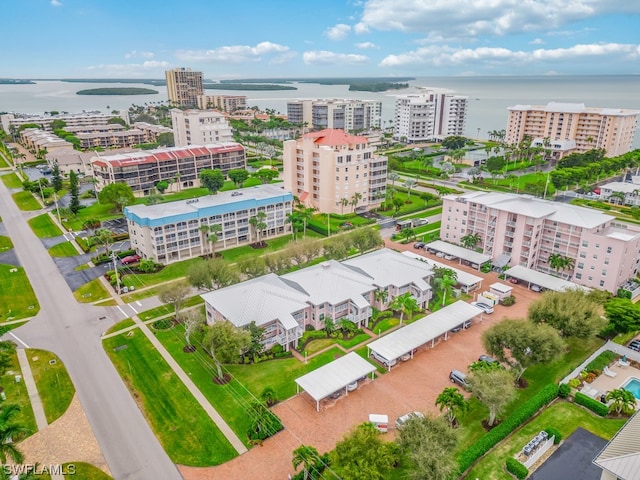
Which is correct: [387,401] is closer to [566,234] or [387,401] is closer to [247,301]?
[247,301]

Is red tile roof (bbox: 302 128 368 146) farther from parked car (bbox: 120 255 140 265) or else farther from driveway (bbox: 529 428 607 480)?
driveway (bbox: 529 428 607 480)

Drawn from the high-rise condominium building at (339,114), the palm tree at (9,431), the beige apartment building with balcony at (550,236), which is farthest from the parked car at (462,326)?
the high-rise condominium building at (339,114)

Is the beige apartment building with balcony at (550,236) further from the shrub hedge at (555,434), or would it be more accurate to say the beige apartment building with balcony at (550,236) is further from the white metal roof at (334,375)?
the white metal roof at (334,375)

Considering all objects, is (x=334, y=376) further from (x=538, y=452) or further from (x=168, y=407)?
(x=538, y=452)

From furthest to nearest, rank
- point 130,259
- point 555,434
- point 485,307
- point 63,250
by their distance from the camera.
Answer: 1. point 63,250
2. point 130,259
3. point 485,307
4. point 555,434

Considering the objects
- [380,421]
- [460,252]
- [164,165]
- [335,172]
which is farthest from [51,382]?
[164,165]
